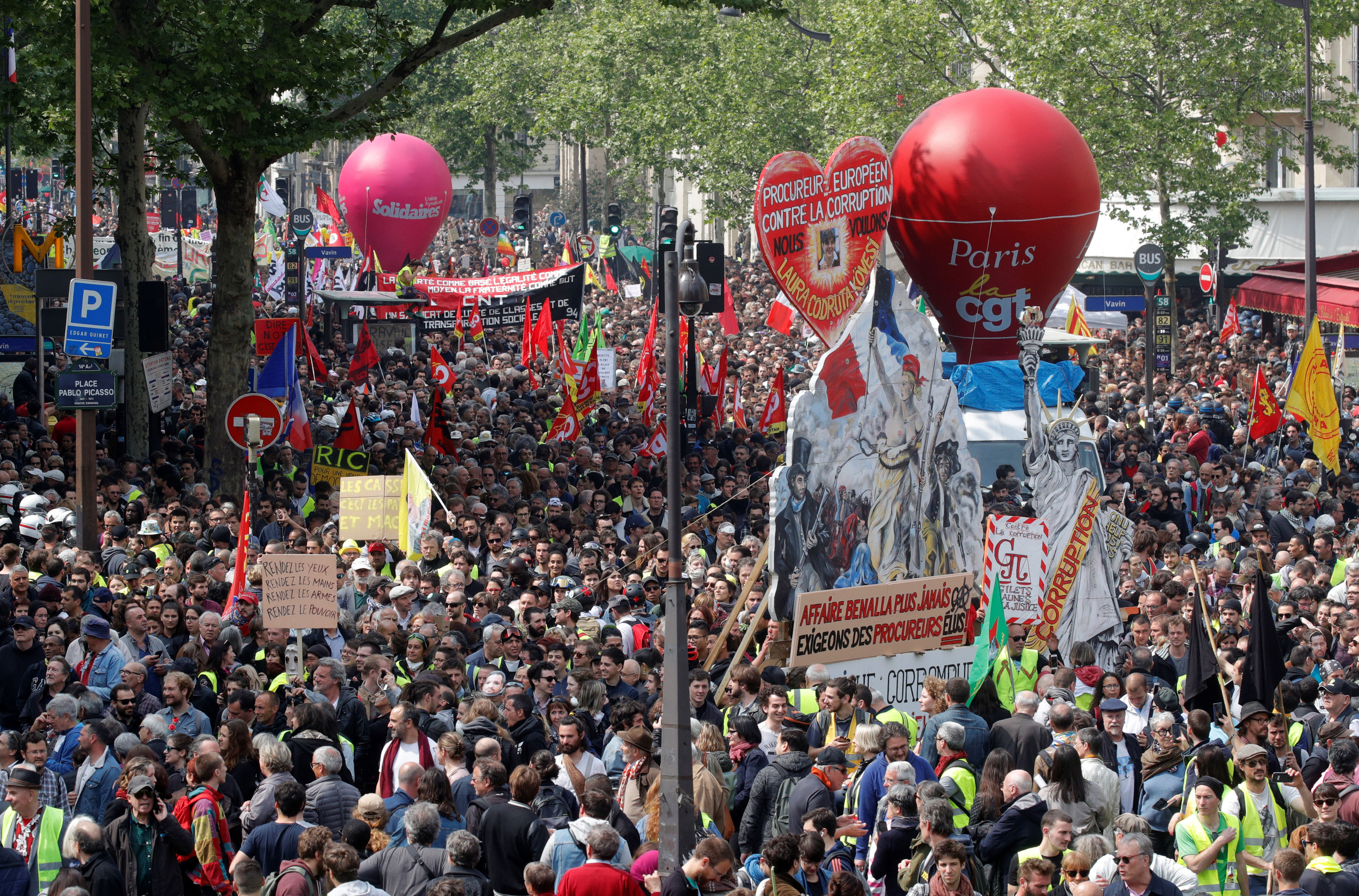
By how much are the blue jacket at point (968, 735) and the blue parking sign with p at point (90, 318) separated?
942 cm

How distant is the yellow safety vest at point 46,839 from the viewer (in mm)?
8438

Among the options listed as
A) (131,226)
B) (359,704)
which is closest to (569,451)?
(131,226)

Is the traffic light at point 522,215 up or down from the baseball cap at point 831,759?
up

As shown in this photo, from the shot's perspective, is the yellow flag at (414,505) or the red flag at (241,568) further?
the yellow flag at (414,505)

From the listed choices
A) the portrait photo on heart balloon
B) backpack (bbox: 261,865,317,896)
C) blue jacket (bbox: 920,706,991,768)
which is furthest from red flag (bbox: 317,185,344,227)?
backpack (bbox: 261,865,317,896)

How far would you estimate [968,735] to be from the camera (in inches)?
399

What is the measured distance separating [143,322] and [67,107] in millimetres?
3238

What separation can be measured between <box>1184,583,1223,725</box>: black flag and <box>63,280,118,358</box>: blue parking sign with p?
33.8 feet

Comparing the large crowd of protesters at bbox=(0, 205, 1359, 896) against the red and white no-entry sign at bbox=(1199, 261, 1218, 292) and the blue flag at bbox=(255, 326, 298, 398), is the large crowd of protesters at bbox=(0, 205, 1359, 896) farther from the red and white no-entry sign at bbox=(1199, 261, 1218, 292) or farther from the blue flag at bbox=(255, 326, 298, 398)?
the red and white no-entry sign at bbox=(1199, 261, 1218, 292)

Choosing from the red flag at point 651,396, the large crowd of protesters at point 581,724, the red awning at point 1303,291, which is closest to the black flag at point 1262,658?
the large crowd of protesters at point 581,724

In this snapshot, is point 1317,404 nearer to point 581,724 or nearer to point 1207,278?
point 581,724

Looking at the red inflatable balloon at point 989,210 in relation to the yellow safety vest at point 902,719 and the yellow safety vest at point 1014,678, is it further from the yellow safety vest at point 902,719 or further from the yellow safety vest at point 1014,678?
the yellow safety vest at point 902,719

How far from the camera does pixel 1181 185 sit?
37406mm

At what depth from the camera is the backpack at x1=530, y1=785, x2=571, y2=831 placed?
8.67 m
